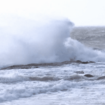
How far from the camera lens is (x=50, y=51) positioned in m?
14.0

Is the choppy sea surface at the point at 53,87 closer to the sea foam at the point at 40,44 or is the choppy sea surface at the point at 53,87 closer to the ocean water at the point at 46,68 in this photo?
the ocean water at the point at 46,68

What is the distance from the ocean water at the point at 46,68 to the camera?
22.2 feet

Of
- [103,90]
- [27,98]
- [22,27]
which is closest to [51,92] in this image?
[27,98]

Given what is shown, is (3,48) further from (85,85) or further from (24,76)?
(85,85)

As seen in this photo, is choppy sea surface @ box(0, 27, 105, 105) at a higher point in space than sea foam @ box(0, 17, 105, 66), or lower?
lower

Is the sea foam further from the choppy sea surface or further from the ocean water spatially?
the choppy sea surface

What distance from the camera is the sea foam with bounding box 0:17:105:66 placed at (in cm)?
1279

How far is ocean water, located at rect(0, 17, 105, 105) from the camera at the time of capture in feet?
22.2

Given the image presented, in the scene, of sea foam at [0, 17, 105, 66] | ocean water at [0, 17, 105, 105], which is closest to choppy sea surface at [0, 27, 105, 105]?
ocean water at [0, 17, 105, 105]

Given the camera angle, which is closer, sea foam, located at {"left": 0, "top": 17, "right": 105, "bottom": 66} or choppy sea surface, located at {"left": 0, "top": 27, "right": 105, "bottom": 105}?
choppy sea surface, located at {"left": 0, "top": 27, "right": 105, "bottom": 105}

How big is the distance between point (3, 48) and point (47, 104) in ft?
23.4

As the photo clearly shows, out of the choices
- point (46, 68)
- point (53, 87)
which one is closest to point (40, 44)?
point (46, 68)

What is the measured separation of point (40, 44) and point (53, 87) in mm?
6934

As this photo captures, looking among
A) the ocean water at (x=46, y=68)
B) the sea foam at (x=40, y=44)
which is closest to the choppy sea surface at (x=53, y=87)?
the ocean water at (x=46, y=68)
